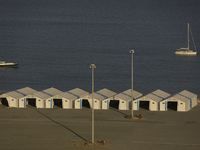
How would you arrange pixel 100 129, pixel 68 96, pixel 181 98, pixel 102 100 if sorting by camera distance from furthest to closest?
pixel 68 96
pixel 181 98
pixel 102 100
pixel 100 129

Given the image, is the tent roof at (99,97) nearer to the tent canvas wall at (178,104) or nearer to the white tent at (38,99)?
the white tent at (38,99)

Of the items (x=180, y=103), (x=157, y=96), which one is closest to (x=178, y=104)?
(x=180, y=103)

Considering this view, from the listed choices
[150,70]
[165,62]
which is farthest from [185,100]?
[165,62]

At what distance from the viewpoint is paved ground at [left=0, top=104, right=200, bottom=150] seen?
4578 cm

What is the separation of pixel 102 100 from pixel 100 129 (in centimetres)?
1210

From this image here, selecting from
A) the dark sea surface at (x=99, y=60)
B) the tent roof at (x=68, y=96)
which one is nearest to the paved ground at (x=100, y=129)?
the tent roof at (x=68, y=96)

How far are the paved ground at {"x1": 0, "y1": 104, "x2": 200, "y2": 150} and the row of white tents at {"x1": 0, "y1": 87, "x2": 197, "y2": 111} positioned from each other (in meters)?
1.61

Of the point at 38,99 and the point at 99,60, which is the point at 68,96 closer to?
the point at 38,99

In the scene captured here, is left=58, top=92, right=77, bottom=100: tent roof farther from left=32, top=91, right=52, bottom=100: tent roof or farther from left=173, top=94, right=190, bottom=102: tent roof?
left=173, top=94, right=190, bottom=102: tent roof

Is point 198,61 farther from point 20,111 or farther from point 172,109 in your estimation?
point 20,111

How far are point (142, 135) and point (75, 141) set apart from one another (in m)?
7.76

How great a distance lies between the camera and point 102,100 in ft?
208

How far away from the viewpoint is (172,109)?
2491 inches

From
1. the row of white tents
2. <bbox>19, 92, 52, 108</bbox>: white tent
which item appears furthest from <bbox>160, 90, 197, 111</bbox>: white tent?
<bbox>19, 92, 52, 108</bbox>: white tent
